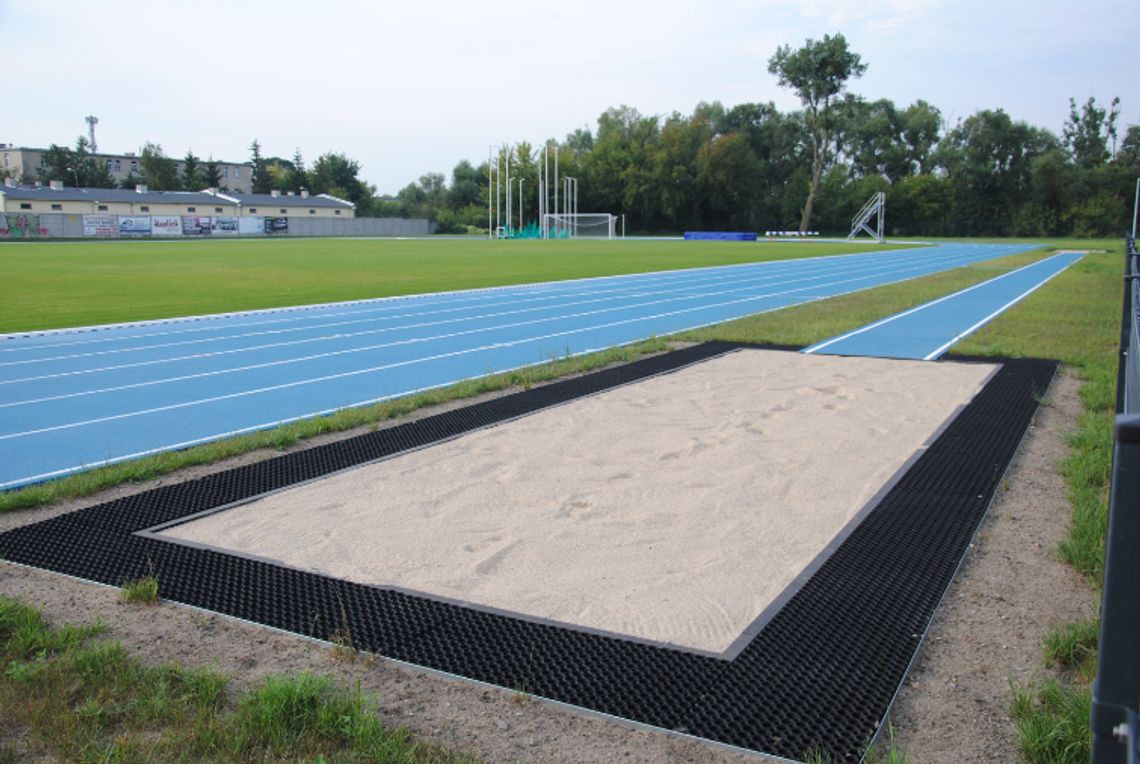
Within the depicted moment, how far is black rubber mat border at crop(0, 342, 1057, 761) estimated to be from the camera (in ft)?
9.96

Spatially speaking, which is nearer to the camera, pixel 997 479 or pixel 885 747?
pixel 885 747

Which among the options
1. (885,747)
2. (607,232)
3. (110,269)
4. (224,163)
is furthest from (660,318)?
(224,163)

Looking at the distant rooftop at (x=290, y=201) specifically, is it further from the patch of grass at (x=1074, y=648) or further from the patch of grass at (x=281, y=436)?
the patch of grass at (x=1074, y=648)

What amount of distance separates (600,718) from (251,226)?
72254 millimetres

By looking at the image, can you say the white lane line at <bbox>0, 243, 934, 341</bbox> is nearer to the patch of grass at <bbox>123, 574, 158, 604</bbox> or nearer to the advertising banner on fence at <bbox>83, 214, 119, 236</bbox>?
the patch of grass at <bbox>123, 574, 158, 604</bbox>

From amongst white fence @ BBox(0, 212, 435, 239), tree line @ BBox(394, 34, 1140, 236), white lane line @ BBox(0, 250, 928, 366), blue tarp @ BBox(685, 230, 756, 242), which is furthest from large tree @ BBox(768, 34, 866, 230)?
white lane line @ BBox(0, 250, 928, 366)

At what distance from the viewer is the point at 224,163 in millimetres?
116000

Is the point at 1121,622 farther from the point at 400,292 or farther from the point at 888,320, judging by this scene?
the point at 400,292

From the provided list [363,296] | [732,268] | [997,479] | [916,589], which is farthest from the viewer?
[732,268]

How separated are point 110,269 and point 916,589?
28198 millimetres

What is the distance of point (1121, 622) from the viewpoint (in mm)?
1650

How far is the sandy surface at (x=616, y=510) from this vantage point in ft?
13.1

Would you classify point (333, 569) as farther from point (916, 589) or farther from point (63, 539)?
point (916, 589)

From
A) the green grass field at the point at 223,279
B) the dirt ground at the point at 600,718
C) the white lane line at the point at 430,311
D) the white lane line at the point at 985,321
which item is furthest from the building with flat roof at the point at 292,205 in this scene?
the dirt ground at the point at 600,718
